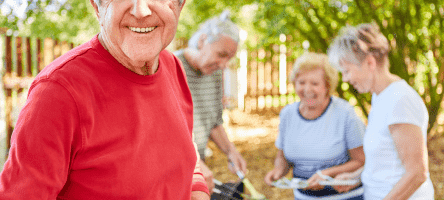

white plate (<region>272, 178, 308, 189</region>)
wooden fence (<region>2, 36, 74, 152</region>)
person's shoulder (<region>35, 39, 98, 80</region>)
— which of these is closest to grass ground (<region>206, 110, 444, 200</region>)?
white plate (<region>272, 178, 308, 189</region>)

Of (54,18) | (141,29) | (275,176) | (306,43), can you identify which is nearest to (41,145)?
(141,29)

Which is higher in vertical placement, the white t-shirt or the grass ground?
the white t-shirt

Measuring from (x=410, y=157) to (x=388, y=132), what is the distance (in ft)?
0.55

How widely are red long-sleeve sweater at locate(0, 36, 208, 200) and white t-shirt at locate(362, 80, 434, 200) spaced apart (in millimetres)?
1263

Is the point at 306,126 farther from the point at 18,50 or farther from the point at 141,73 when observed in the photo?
the point at 18,50

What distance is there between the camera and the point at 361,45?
7.14 ft

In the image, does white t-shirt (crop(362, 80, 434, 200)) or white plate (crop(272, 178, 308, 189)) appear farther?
white plate (crop(272, 178, 308, 189))

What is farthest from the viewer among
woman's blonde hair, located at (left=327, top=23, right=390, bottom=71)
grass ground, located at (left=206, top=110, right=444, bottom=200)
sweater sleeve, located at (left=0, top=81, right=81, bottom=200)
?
grass ground, located at (left=206, top=110, right=444, bottom=200)

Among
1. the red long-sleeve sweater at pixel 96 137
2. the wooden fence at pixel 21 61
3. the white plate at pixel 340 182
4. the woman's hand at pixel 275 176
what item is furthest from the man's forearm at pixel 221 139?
the wooden fence at pixel 21 61

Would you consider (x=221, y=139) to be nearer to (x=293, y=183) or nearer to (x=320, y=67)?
(x=293, y=183)

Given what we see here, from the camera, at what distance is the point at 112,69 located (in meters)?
0.87

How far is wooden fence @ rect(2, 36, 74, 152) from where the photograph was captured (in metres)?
6.09

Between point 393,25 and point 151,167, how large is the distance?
561 cm

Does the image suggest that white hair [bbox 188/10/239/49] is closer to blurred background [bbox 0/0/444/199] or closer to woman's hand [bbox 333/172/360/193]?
woman's hand [bbox 333/172/360/193]
